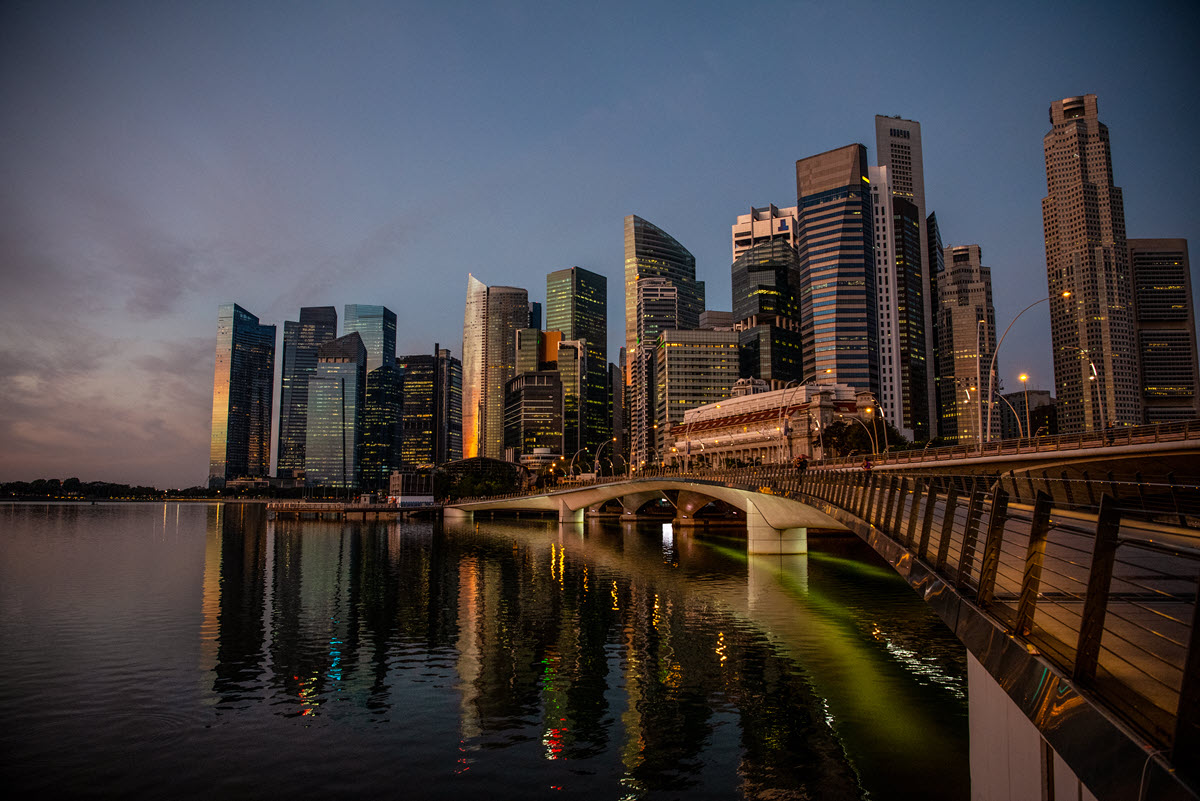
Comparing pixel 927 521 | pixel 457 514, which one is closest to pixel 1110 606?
pixel 927 521

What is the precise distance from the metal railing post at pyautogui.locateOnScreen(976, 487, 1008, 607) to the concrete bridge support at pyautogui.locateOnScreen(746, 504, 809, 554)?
5828cm

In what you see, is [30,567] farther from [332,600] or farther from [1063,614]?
[1063,614]

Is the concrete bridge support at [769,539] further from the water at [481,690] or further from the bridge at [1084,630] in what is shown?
the bridge at [1084,630]

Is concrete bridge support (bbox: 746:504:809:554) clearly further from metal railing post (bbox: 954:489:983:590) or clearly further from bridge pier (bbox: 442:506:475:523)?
bridge pier (bbox: 442:506:475:523)

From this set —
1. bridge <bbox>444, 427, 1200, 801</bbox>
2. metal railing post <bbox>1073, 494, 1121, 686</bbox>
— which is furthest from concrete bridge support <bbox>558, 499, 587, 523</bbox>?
metal railing post <bbox>1073, 494, 1121, 686</bbox>

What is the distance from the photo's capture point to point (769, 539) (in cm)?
6750

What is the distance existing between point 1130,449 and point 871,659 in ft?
79.8

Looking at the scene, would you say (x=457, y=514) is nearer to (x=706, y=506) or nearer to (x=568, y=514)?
(x=568, y=514)

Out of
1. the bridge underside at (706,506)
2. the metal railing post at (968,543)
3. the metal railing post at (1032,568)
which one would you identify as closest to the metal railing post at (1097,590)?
the metal railing post at (1032,568)

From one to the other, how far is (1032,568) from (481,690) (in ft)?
60.1

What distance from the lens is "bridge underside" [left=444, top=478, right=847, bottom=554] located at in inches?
2532

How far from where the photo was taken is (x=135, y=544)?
83.3m

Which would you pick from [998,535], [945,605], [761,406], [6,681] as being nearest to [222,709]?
[6,681]

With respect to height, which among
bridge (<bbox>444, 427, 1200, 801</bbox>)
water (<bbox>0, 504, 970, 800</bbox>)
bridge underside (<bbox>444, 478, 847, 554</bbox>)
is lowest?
water (<bbox>0, 504, 970, 800</bbox>)
